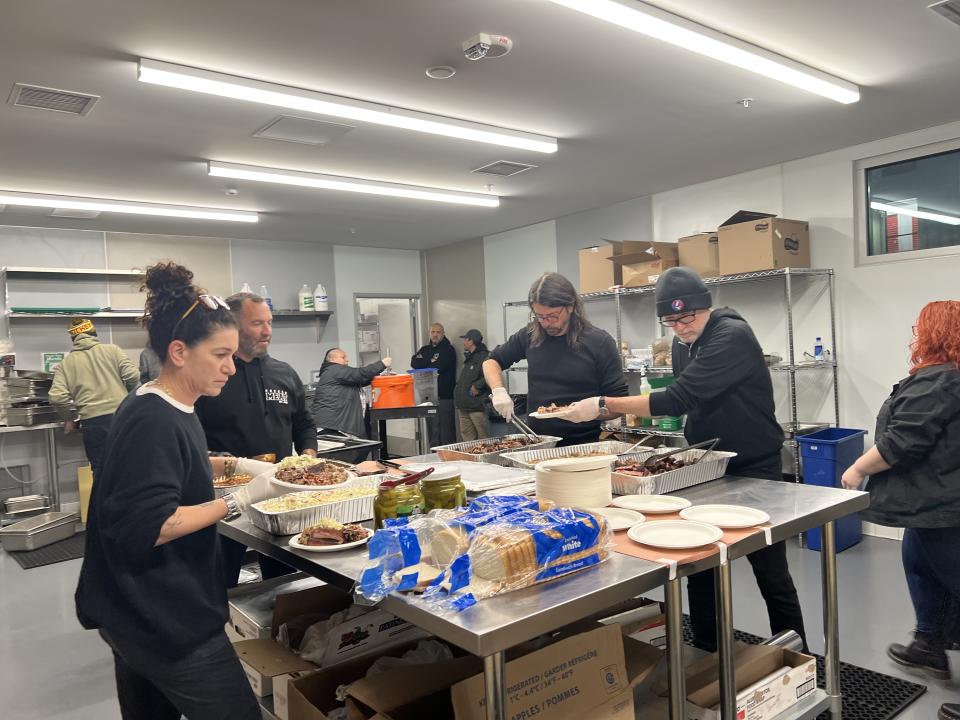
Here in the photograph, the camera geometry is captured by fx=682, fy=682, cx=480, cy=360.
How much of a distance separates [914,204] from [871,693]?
3.75 meters

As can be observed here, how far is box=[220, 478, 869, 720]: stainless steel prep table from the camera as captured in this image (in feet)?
4.30

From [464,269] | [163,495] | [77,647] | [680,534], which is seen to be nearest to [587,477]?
[680,534]

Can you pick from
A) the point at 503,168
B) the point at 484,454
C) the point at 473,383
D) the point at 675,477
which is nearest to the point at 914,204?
the point at 503,168

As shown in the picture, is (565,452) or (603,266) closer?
(565,452)

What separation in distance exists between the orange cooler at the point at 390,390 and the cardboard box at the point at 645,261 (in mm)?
2421

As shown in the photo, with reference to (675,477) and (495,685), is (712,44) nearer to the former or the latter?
(675,477)

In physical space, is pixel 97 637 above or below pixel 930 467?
below

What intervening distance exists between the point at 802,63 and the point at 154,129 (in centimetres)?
373

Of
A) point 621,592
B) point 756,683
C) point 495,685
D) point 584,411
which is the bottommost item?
point 756,683

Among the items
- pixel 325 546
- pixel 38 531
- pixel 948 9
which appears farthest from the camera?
pixel 38 531

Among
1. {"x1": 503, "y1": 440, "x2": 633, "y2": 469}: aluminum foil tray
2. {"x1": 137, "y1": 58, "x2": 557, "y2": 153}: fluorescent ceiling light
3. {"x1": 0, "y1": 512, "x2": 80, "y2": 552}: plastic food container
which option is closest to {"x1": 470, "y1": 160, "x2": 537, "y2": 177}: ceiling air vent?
{"x1": 137, "y1": 58, "x2": 557, "y2": 153}: fluorescent ceiling light

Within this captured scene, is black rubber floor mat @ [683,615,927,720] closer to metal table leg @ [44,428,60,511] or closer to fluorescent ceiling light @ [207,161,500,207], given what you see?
fluorescent ceiling light @ [207,161,500,207]

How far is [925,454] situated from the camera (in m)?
2.74

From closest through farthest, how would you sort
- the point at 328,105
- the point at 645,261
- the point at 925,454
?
1. the point at 925,454
2. the point at 328,105
3. the point at 645,261
